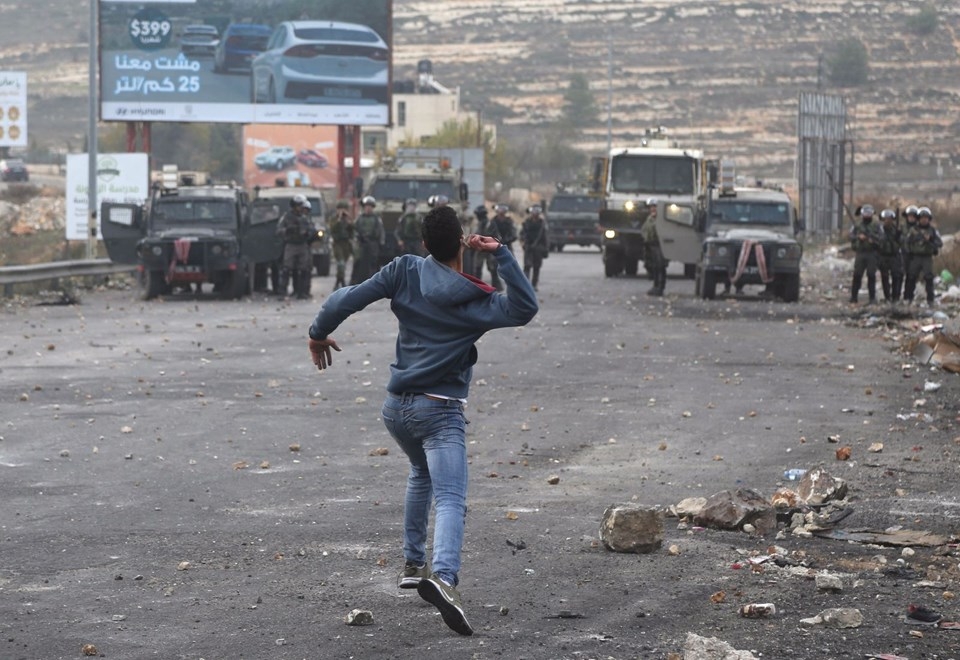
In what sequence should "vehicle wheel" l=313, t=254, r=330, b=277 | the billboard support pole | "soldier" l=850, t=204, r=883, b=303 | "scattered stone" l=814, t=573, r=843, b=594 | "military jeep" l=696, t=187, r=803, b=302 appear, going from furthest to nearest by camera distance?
"vehicle wheel" l=313, t=254, r=330, b=277, the billboard support pole, "military jeep" l=696, t=187, r=803, b=302, "soldier" l=850, t=204, r=883, b=303, "scattered stone" l=814, t=573, r=843, b=594

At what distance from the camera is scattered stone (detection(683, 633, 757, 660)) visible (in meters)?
5.94

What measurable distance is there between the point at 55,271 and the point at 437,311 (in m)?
23.5

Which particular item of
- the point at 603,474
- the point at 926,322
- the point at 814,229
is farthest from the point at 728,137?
the point at 603,474

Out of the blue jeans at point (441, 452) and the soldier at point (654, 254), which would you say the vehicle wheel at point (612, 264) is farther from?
the blue jeans at point (441, 452)

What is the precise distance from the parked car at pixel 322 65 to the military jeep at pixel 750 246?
24496 millimetres

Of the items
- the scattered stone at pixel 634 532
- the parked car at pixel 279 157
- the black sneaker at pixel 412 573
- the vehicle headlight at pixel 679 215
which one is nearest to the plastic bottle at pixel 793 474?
the scattered stone at pixel 634 532

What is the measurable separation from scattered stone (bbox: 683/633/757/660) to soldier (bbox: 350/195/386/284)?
2345 cm

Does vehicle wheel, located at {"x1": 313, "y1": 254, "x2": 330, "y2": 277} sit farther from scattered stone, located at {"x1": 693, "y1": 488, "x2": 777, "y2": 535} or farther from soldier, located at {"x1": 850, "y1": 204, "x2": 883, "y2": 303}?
scattered stone, located at {"x1": 693, "y1": 488, "x2": 777, "y2": 535}

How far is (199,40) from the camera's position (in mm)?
50219

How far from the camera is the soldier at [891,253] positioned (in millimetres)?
26391

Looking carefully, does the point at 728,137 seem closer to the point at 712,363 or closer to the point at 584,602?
the point at 712,363

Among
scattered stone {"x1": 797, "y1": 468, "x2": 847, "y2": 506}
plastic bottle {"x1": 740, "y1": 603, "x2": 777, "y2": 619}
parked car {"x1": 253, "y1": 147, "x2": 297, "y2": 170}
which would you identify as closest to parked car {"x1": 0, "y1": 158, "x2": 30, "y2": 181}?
parked car {"x1": 253, "y1": 147, "x2": 297, "y2": 170}

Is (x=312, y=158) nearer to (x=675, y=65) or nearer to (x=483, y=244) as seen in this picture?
(x=675, y=65)

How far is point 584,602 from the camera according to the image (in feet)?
23.0
